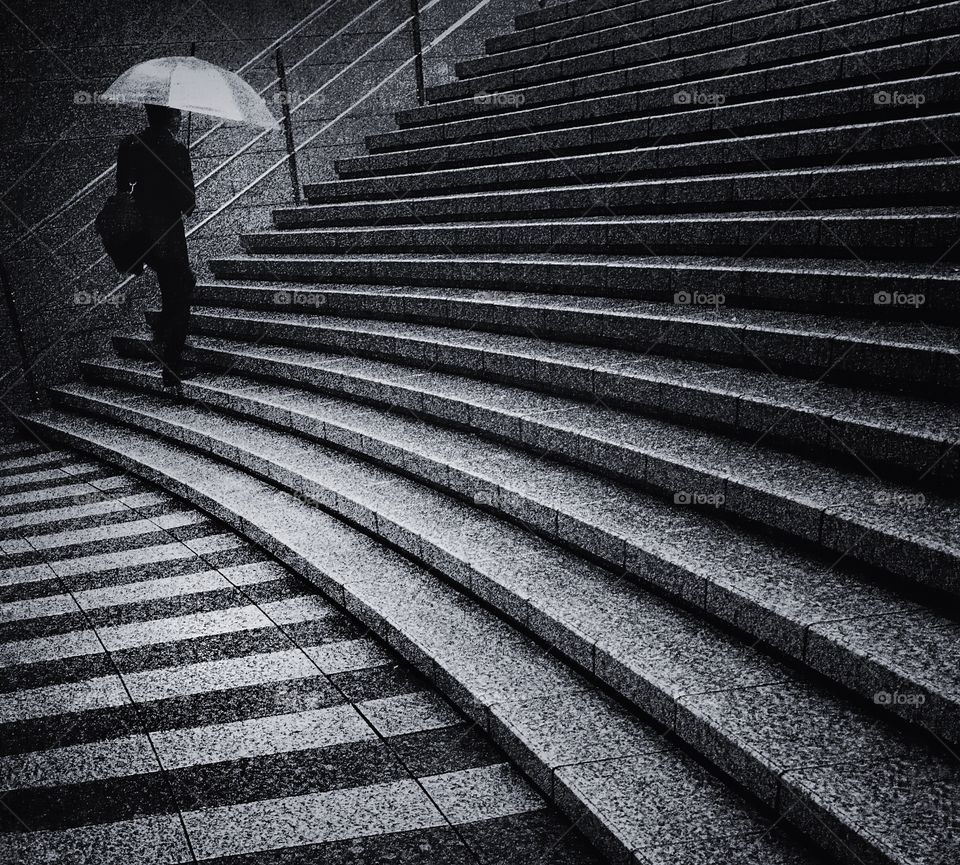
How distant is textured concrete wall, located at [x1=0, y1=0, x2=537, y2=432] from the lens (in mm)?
8219

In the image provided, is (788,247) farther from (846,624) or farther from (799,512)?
(846,624)

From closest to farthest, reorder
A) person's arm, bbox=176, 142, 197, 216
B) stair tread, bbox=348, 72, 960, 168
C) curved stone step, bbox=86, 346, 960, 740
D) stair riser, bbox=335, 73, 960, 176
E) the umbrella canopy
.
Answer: curved stone step, bbox=86, 346, 960, 740
stair riser, bbox=335, 73, 960, 176
stair tread, bbox=348, 72, 960, 168
the umbrella canopy
person's arm, bbox=176, 142, 197, 216

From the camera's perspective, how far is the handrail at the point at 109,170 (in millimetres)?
8281

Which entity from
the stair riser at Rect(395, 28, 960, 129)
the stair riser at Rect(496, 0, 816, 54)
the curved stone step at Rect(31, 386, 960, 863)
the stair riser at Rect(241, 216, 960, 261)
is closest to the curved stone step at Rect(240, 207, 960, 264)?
the stair riser at Rect(241, 216, 960, 261)

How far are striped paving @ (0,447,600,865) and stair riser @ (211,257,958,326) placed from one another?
7.72 ft

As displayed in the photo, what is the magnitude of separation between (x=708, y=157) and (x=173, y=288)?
4.32 metres

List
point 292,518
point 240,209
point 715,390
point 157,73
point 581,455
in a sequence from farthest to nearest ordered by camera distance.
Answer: point 240,209 → point 157,73 → point 292,518 → point 581,455 → point 715,390

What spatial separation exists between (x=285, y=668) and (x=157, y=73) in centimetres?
463

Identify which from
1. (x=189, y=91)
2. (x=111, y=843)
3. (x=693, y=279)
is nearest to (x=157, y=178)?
(x=189, y=91)

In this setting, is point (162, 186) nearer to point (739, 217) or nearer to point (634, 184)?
point (634, 184)

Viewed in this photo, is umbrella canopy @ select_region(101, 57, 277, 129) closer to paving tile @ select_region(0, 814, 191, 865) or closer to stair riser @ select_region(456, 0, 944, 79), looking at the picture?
stair riser @ select_region(456, 0, 944, 79)

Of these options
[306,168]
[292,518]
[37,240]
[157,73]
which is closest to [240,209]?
[306,168]

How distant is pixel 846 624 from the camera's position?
2504 mm

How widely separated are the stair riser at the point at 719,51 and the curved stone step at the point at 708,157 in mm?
790
